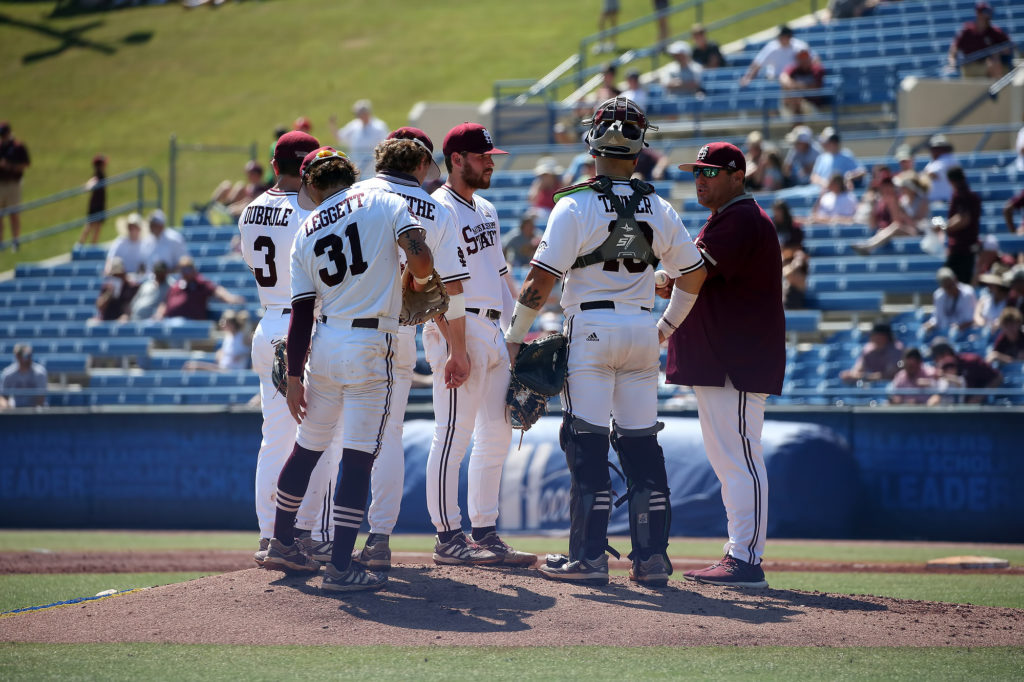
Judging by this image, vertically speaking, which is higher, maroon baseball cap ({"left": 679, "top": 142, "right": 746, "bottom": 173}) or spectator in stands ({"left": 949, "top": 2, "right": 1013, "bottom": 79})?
spectator in stands ({"left": 949, "top": 2, "right": 1013, "bottom": 79})

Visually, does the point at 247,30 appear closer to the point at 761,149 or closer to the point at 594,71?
the point at 594,71

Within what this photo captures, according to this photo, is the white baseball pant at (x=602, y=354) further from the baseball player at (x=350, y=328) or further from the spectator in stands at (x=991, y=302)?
the spectator in stands at (x=991, y=302)

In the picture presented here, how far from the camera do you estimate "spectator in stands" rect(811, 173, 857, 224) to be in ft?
48.5

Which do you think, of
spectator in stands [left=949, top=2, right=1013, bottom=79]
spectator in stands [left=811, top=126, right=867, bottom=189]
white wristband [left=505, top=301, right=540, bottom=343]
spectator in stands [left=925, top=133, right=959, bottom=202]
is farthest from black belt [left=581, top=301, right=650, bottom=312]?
spectator in stands [left=949, top=2, right=1013, bottom=79]

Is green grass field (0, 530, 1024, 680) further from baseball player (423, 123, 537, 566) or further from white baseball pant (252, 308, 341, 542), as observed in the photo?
baseball player (423, 123, 537, 566)

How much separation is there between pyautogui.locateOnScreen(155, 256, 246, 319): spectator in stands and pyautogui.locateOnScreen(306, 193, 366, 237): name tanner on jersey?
11.1 metres

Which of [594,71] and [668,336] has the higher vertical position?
[594,71]

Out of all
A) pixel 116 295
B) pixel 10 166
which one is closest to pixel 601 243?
pixel 116 295

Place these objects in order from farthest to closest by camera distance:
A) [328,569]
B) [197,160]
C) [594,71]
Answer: [197,160] < [594,71] < [328,569]

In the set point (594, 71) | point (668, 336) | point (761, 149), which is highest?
point (594, 71)

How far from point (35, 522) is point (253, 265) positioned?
27.0ft

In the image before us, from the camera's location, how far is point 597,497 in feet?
19.7

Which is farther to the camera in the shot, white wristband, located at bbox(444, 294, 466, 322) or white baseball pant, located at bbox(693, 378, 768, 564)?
white baseball pant, located at bbox(693, 378, 768, 564)

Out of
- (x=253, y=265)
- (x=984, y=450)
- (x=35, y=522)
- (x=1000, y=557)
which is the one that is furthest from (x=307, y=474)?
(x=35, y=522)
